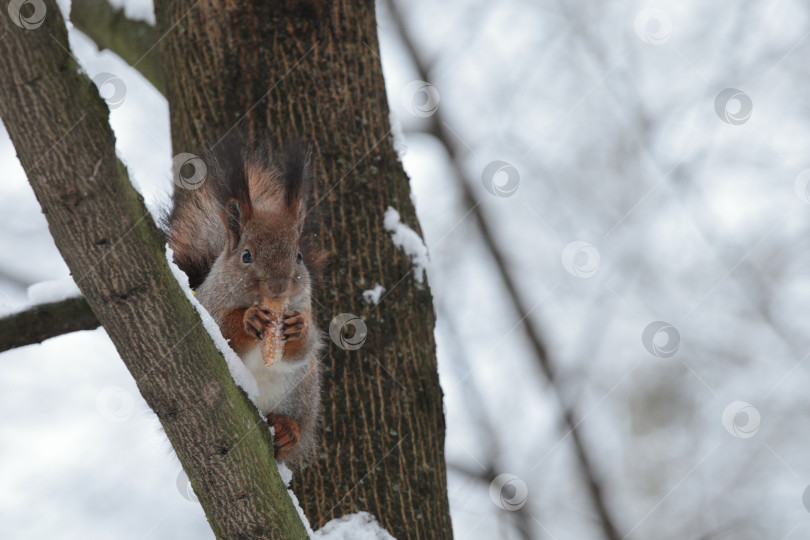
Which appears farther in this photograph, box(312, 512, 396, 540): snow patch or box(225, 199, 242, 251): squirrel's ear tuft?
box(225, 199, 242, 251): squirrel's ear tuft

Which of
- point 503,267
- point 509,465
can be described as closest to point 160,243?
point 503,267

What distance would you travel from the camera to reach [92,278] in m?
1.51

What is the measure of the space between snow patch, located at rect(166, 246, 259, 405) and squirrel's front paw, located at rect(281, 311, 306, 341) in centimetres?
45

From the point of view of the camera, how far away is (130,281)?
1.53m

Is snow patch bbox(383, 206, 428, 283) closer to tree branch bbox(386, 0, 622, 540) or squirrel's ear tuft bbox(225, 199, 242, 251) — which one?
squirrel's ear tuft bbox(225, 199, 242, 251)

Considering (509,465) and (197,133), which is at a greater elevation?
(197,133)

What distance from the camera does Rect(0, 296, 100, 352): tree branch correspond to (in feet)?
8.39

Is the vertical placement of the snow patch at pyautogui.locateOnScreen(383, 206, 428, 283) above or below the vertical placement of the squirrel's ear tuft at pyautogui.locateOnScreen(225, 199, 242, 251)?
below

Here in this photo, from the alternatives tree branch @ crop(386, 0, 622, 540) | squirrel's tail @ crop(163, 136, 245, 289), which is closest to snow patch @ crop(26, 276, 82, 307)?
squirrel's tail @ crop(163, 136, 245, 289)

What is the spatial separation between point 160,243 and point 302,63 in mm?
1487

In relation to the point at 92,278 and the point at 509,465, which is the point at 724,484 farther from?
the point at 92,278

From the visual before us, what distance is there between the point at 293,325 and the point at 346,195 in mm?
576

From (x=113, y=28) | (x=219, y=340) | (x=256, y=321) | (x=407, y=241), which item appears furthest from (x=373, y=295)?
(x=113, y=28)

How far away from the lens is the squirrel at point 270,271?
2.51 metres
